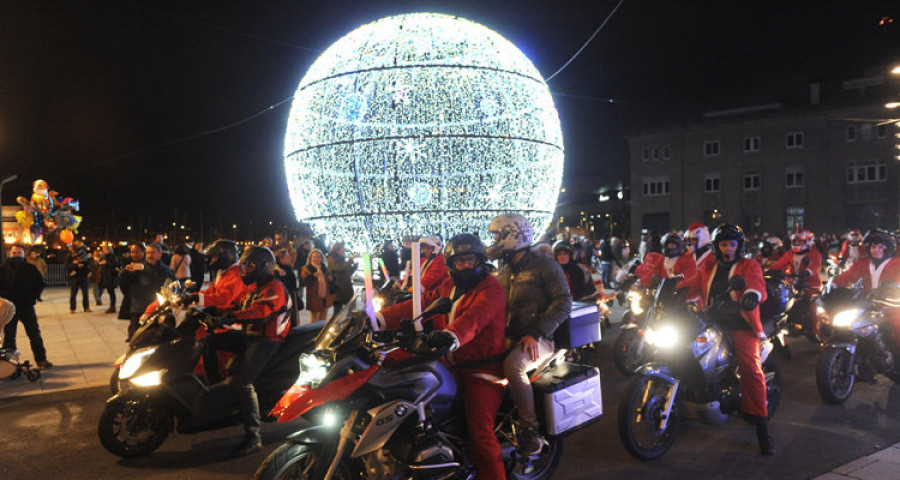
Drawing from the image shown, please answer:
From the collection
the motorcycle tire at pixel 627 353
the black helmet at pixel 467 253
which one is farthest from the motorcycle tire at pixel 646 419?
the motorcycle tire at pixel 627 353

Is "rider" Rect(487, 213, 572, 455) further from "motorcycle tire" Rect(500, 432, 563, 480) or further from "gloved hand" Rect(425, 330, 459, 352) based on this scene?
"gloved hand" Rect(425, 330, 459, 352)

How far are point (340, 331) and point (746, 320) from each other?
3518 millimetres

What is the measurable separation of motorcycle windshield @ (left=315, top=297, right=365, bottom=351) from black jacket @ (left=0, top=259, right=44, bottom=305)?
674 centimetres

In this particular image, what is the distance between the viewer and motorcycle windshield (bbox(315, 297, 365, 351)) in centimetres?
332

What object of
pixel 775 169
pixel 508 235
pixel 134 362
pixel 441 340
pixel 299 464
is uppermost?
pixel 775 169

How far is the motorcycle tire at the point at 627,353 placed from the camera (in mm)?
7578

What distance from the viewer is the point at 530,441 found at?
3.87 metres

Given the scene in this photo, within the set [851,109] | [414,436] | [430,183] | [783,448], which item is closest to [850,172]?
[851,109]

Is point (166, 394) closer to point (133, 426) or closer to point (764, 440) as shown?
point (133, 426)

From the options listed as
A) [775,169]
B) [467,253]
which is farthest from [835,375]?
[775,169]

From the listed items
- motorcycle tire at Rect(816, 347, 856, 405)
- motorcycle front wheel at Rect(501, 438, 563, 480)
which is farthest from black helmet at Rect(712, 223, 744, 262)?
motorcycle front wheel at Rect(501, 438, 563, 480)

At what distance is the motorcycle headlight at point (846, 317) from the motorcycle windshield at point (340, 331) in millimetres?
5729

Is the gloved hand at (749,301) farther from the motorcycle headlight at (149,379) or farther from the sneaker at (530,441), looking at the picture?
the motorcycle headlight at (149,379)

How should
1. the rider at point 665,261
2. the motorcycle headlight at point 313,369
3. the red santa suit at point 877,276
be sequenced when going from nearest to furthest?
1. the motorcycle headlight at point 313,369
2. the red santa suit at point 877,276
3. the rider at point 665,261
